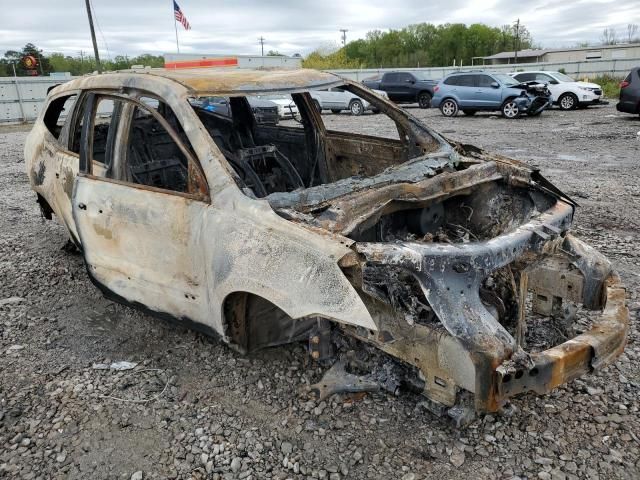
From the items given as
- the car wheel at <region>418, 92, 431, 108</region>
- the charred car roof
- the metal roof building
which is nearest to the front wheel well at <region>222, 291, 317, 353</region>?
the charred car roof

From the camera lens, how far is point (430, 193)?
304cm

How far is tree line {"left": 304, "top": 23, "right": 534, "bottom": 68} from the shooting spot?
7400 centimetres

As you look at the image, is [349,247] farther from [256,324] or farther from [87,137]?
[87,137]

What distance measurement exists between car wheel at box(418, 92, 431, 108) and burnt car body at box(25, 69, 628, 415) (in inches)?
751

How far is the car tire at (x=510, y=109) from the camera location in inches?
667

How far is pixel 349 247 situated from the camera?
2.38 metres

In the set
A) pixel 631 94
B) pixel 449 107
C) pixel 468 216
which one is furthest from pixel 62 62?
pixel 468 216

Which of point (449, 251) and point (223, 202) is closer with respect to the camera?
point (449, 251)

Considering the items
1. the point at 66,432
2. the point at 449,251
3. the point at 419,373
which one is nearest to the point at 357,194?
the point at 449,251

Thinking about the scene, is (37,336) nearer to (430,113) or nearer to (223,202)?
(223,202)

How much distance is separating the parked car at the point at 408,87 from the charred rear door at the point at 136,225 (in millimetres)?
20003

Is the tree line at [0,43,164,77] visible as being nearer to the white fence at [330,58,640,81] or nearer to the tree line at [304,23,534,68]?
the white fence at [330,58,640,81]

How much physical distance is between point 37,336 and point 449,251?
291cm

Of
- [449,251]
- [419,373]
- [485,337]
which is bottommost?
[419,373]
